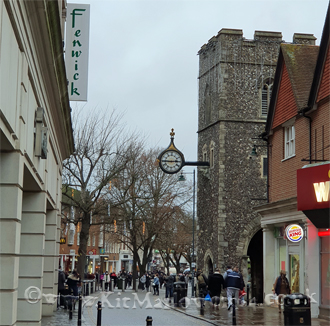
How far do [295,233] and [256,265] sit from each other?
60.2 feet

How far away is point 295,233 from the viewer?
2188 centimetres

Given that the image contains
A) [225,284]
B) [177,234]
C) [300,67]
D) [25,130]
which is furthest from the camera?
[177,234]

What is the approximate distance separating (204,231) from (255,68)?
40.5 feet

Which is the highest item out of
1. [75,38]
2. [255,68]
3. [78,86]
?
[255,68]

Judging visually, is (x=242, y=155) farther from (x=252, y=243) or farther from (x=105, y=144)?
(x=105, y=144)

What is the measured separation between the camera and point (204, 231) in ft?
148

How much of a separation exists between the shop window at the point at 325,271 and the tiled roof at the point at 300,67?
5.51 metres

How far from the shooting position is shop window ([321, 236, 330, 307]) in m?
20.5

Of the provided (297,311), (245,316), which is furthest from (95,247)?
(297,311)

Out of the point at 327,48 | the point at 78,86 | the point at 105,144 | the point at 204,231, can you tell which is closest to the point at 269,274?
the point at 327,48

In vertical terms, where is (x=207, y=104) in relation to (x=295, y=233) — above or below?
above

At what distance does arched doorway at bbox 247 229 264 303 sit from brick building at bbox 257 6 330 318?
10126mm

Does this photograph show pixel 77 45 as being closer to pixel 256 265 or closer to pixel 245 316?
pixel 245 316

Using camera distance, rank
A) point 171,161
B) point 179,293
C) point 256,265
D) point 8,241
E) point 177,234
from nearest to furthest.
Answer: point 8,241 < point 179,293 < point 256,265 < point 171,161 < point 177,234
